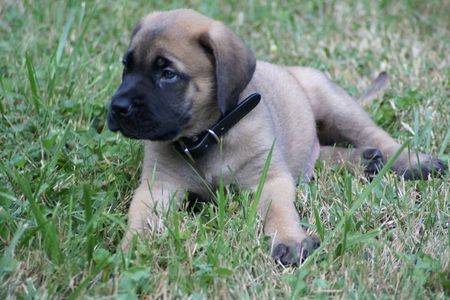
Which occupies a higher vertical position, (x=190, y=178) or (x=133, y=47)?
(x=133, y=47)

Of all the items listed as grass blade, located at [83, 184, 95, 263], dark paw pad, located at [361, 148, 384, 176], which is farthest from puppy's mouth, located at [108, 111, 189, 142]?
dark paw pad, located at [361, 148, 384, 176]

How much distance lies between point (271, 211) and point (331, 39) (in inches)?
119

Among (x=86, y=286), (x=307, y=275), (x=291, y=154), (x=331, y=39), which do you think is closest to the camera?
(x=86, y=286)

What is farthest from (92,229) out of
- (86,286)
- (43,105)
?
(43,105)

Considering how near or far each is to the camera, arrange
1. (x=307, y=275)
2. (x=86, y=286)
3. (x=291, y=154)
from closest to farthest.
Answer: (x=86, y=286) → (x=307, y=275) → (x=291, y=154)

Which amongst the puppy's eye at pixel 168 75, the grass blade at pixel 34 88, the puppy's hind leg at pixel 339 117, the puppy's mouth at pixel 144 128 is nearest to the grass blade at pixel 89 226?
the puppy's mouth at pixel 144 128

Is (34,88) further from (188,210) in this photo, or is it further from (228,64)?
(228,64)

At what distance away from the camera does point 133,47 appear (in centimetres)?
368

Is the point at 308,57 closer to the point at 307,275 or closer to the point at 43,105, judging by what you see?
the point at 43,105

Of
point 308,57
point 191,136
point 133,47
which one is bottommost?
point 308,57

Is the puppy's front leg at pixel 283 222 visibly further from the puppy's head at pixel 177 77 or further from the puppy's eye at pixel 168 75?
the puppy's eye at pixel 168 75

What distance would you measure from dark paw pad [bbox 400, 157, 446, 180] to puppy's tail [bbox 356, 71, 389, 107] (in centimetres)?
106

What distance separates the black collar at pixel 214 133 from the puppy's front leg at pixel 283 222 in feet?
1.11

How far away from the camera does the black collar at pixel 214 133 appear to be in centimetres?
385
